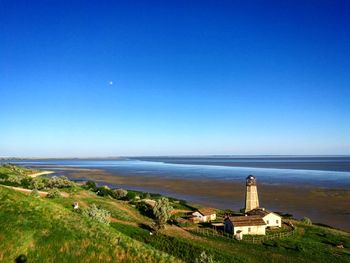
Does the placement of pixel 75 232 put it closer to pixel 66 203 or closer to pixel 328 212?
pixel 66 203

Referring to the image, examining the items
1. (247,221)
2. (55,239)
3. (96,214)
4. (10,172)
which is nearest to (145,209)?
(247,221)

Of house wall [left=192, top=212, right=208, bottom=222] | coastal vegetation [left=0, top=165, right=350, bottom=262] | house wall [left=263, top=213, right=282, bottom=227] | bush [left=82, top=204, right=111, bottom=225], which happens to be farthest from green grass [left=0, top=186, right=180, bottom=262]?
house wall [left=192, top=212, right=208, bottom=222]

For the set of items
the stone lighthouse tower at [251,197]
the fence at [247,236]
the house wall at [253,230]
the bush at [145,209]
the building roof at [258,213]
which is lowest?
the fence at [247,236]

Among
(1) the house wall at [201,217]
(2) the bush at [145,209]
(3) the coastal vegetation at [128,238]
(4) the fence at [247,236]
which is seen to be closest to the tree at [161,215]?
(3) the coastal vegetation at [128,238]

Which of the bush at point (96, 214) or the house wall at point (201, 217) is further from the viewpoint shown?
the house wall at point (201, 217)

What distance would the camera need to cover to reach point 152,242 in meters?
32.9

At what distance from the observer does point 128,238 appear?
2041 cm

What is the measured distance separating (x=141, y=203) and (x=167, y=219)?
12.7 m

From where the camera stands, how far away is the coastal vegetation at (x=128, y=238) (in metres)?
16.8

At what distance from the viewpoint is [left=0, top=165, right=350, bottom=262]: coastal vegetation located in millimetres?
16797

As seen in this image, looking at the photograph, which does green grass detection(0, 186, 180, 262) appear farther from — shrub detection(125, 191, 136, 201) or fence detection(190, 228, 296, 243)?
shrub detection(125, 191, 136, 201)

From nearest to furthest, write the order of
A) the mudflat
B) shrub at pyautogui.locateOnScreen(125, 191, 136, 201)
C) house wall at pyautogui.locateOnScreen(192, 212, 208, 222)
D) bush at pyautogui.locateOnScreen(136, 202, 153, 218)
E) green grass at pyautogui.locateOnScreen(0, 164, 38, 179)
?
house wall at pyautogui.locateOnScreen(192, 212, 208, 222) < bush at pyautogui.locateOnScreen(136, 202, 153, 218) < the mudflat < shrub at pyautogui.locateOnScreen(125, 191, 136, 201) < green grass at pyautogui.locateOnScreen(0, 164, 38, 179)

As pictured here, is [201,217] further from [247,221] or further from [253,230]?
[253,230]

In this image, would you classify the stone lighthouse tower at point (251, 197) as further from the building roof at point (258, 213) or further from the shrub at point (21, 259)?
the shrub at point (21, 259)
